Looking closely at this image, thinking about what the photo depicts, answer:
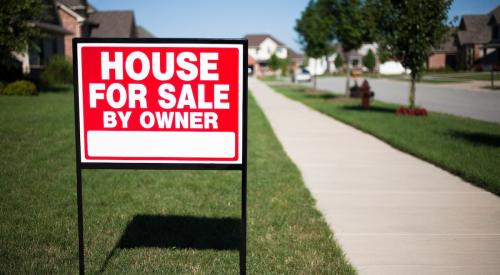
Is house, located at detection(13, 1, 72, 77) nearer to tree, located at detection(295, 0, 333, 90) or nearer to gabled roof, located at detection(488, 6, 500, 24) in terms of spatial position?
tree, located at detection(295, 0, 333, 90)

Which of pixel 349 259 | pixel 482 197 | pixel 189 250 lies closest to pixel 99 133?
pixel 189 250

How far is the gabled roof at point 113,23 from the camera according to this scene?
47.9 metres

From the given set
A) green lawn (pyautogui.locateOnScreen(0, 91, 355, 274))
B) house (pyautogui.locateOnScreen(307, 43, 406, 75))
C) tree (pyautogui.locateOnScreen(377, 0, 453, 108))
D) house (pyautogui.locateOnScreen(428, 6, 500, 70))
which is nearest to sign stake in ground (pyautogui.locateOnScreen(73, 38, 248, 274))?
green lawn (pyautogui.locateOnScreen(0, 91, 355, 274))

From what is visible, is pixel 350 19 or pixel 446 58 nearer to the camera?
pixel 350 19

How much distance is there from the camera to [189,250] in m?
4.67

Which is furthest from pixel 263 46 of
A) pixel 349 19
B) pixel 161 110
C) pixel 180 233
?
pixel 161 110

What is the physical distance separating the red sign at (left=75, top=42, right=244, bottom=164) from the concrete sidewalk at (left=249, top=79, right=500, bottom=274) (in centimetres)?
186

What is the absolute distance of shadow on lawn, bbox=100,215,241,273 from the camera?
483 cm

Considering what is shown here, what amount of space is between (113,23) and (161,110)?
48745 mm

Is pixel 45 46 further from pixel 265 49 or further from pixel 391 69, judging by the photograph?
pixel 265 49

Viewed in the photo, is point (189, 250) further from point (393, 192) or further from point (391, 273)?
point (393, 192)

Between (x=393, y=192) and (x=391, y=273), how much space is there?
9.86 feet

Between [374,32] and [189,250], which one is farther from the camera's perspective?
[374,32]

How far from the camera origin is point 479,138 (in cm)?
1198
